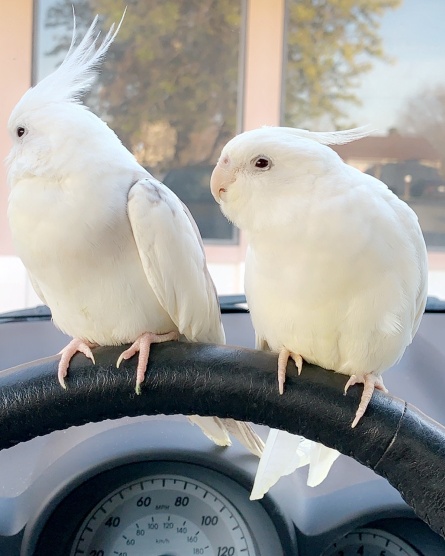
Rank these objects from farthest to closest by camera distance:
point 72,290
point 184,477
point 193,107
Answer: point 193,107 → point 184,477 → point 72,290

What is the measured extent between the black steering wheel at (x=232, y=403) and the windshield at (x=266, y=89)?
1514mm

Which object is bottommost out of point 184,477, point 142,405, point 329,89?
point 184,477

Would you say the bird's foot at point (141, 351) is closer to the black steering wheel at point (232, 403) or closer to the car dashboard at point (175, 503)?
the black steering wheel at point (232, 403)

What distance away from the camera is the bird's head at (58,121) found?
121 centimetres

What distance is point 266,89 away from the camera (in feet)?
8.61

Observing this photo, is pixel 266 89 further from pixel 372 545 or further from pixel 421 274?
pixel 372 545

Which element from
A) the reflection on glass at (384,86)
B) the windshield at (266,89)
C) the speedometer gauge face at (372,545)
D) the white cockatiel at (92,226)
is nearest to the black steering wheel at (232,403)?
the white cockatiel at (92,226)

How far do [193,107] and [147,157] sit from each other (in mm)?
294

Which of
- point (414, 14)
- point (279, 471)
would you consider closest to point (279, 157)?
point (279, 471)

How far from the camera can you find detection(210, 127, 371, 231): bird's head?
3.83 ft

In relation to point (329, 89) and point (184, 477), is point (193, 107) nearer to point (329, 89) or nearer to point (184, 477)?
point (329, 89)

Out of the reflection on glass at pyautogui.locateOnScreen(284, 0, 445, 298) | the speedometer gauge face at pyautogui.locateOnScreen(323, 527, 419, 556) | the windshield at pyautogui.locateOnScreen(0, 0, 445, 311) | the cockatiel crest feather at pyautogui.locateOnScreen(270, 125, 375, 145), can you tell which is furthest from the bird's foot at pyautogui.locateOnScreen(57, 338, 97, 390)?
the reflection on glass at pyautogui.locateOnScreen(284, 0, 445, 298)

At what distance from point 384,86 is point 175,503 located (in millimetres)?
1971

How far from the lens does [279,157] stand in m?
1.17
